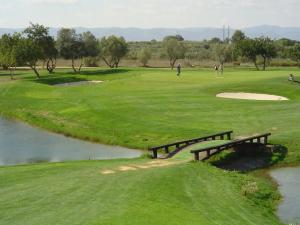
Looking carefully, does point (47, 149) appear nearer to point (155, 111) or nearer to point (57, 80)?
point (155, 111)

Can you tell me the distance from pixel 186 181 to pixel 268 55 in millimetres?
102210

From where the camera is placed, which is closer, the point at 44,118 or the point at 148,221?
the point at 148,221

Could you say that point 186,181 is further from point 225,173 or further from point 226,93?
point 226,93

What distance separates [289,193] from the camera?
26.5 metres

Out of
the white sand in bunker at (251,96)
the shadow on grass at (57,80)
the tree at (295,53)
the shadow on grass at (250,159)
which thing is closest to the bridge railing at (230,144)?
the shadow on grass at (250,159)

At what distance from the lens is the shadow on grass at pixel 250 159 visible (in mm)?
31688

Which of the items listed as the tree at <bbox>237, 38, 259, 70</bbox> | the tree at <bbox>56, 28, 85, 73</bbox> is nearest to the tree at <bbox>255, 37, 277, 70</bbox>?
the tree at <bbox>237, 38, 259, 70</bbox>

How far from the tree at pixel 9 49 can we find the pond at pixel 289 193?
69269mm

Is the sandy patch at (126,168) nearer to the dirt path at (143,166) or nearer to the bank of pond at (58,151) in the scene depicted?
the dirt path at (143,166)

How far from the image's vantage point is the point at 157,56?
181 metres

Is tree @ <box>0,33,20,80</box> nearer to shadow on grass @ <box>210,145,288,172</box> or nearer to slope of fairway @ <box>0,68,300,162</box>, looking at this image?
slope of fairway @ <box>0,68,300,162</box>

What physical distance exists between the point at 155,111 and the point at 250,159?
17535 mm

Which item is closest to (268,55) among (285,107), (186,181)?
(285,107)

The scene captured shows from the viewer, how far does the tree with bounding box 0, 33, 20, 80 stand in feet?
301
